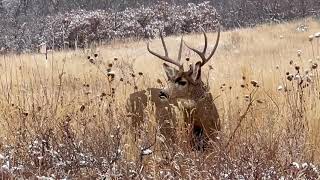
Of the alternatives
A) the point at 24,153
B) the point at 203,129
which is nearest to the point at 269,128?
the point at 203,129

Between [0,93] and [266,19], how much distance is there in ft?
71.1

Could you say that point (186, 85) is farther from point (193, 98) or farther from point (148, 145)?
point (148, 145)

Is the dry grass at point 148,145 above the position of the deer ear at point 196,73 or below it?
below

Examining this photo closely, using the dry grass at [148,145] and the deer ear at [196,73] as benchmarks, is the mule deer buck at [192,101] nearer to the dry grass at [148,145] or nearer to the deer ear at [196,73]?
the deer ear at [196,73]

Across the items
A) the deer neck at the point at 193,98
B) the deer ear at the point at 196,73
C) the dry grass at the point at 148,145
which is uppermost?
the deer ear at the point at 196,73

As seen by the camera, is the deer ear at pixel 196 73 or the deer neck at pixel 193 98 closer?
the deer neck at pixel 193 98

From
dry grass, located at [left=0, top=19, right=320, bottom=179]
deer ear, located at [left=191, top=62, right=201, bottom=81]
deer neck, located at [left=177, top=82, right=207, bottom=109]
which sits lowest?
dry grass, located at [left=0, top=19, right=320, bottom=179]

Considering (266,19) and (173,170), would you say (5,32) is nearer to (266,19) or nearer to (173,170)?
(266,19)

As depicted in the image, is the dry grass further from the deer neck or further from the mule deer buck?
the deer neck

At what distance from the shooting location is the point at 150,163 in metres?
3.69

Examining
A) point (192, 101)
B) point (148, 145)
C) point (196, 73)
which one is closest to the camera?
point (148, 145)

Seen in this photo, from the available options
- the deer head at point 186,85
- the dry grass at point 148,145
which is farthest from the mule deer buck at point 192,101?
the dry grass at point 148,145

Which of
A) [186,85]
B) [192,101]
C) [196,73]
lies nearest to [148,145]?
[192,101]

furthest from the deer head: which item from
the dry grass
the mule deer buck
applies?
the dry grass
